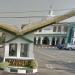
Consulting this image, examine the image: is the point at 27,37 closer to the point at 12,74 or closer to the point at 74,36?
the point at 12,74

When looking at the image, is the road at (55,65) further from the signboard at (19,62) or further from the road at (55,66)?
the signboard at (19,62)

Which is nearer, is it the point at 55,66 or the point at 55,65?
the point at 55,66

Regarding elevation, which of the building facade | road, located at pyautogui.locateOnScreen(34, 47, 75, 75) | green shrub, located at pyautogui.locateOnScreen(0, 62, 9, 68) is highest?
the building facade

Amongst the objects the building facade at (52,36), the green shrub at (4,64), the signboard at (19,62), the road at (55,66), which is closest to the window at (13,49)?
the signboard at (19,62)

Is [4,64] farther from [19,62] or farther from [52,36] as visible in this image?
[52,36]

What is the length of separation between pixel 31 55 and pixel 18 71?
1499 mm

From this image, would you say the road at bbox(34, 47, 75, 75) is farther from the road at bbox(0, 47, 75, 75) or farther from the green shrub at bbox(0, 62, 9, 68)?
the green shrub at bbox(0, 62, 9, 68)

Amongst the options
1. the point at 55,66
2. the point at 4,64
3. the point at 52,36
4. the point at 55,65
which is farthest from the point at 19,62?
the point at 52,36

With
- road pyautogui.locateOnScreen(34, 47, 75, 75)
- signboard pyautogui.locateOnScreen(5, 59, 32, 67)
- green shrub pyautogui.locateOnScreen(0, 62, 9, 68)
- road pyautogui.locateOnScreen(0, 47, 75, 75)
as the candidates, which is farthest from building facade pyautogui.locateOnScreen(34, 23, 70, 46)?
green shrub pyautogui.locateOnScreen(0, 62, 9, 68)

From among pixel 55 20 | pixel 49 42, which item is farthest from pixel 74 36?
pixel 55 20

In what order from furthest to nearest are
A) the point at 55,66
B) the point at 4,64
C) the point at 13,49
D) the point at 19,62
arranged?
the point at 55,66 → the point at 13,49 → the point at 19,62 → the point at 4,64

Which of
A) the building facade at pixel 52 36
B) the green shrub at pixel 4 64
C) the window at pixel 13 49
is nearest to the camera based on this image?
the green shrub at pixel 4 64

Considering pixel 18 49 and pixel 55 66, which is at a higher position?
pixel 18 49

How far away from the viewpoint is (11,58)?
18.9 meters
